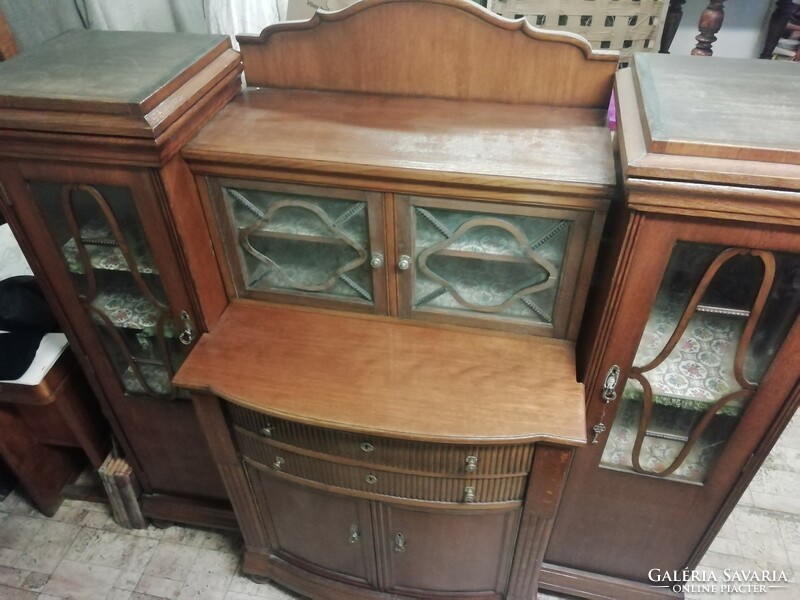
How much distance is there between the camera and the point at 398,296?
44.7 inches

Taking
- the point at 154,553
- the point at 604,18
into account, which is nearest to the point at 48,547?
the point at 154,553

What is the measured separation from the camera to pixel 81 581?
60.9 inches

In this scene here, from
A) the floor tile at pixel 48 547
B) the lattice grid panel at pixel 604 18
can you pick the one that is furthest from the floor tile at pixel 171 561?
the lattice grid panel at pixel 604 18

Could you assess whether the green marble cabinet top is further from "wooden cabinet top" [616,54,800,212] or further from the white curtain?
"wooden cabinet top" [616,54,800,212]

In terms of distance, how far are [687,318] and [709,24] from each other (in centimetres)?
106

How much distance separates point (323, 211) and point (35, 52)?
63 centimetres

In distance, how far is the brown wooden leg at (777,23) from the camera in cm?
169

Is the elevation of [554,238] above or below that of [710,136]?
below

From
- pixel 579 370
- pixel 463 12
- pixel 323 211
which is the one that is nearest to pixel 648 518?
pixel 579 370

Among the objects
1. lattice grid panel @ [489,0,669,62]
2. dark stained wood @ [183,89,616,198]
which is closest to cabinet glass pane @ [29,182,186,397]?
dark stained wood @ [183,89,616,198]

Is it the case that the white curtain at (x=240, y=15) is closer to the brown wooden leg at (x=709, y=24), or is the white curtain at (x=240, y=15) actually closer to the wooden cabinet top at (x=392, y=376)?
the wooden cabinet top at (x=392, y=376)

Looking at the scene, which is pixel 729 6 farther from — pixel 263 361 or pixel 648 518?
pixel 263 361

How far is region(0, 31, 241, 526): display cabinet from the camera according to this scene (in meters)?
0.94

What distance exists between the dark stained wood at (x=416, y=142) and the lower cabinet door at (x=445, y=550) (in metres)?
0.67
